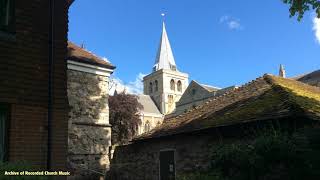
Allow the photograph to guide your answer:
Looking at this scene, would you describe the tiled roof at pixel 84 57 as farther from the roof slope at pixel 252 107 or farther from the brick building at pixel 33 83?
the brick building at pixel 33 83

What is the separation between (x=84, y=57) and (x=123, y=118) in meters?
20.6

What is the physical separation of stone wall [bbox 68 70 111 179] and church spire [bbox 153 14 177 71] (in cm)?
7926

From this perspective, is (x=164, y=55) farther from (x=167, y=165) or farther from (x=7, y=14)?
(x=7, y=14)

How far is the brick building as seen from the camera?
26.5 feet

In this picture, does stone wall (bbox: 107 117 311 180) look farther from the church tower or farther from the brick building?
the church tower

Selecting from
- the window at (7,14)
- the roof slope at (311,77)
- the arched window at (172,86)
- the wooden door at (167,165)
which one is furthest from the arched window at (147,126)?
the window at (7,14)

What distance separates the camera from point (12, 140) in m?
7.98

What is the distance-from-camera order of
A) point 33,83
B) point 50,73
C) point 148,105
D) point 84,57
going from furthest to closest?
1. point 148,105
2. point 84,57
3. point 50,73
4. point 33,83

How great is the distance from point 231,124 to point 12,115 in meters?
8.76

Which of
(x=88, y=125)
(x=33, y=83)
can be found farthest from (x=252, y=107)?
(x=88, y=125)

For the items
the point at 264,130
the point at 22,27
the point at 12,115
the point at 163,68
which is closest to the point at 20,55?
the point at 22,27

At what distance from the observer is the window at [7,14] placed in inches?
333

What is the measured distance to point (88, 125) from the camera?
Answer: 2239cm

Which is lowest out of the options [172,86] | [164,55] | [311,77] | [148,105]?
[148,105]
